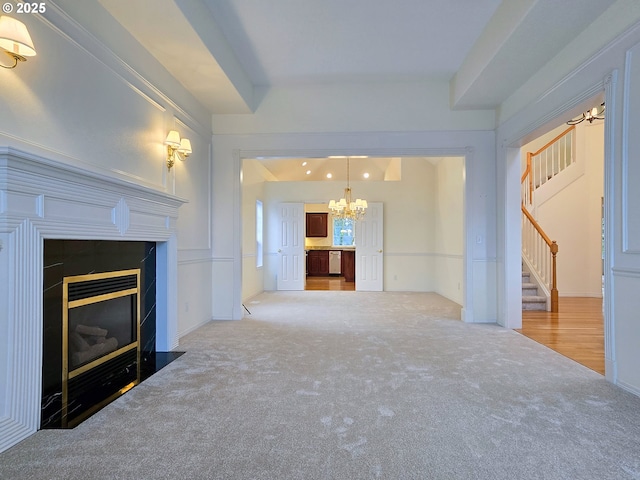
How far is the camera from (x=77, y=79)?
243 cm

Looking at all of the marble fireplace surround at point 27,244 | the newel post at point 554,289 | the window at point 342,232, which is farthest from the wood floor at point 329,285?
the marble fireplace surround at point 27,244

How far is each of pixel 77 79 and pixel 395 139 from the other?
363cm

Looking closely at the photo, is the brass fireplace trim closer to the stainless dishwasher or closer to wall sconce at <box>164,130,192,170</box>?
wall sconce at <box>164,130,192,170</box>

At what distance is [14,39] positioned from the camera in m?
1.75

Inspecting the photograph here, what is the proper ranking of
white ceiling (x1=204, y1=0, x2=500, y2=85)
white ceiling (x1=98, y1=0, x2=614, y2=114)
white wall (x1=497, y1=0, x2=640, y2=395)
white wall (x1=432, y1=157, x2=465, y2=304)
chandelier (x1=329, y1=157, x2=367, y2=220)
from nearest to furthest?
white wall (x1=497, y1=0, x2=640, y2=395)
white ceiling (x1=98, y1=0, x2=614, y2=114)
white ceiling (x1=204, y1=0, x2=500, y2=85)
white wall (x1=432, y1=157, x2=465, y2=304)
chandelier (x1=329, y1=157, x2=367, y2=220)

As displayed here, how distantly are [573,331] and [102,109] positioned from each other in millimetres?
5234

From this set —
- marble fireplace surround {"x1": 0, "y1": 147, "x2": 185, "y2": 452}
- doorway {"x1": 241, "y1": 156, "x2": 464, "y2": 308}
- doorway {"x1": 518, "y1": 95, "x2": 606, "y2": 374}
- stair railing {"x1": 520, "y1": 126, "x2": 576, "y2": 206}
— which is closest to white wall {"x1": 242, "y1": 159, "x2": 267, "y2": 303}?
doorway {"x1": 241, "y1": 156, "x2": 464, "y2": 308}

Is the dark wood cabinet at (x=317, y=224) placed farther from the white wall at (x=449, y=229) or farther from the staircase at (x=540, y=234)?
the staircase at (x=540, y=234)

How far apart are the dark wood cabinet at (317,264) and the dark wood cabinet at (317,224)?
794 millimetres

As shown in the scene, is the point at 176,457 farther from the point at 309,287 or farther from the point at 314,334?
the point at 309,287

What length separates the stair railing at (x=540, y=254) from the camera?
550cm

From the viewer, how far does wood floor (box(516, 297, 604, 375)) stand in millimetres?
3315

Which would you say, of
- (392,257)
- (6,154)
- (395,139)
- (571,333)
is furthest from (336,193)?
(6,154)

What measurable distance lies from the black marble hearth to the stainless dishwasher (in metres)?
9.67
